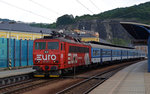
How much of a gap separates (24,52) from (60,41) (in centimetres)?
1186

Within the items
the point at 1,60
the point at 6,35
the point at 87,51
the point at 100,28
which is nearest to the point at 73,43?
the point at 87,51

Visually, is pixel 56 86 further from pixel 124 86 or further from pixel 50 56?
pixel 124 86

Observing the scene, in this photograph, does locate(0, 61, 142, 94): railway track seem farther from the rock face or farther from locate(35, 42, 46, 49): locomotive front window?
the rock face

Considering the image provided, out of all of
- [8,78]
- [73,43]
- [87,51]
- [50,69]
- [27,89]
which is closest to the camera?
[27,89]

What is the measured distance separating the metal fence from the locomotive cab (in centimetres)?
780

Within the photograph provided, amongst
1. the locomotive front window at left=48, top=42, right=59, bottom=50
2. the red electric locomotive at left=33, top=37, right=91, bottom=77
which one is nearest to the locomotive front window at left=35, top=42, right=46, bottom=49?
the red electric locomotive at left=33, top=37, right=91, bottom=77

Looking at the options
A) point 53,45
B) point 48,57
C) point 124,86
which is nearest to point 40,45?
point 53,45

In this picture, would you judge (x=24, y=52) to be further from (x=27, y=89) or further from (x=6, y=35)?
(x=6, y=35)

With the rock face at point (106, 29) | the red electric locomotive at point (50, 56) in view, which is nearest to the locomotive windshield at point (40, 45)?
the red electric locomotive at point (50, 56)

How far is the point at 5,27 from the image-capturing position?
66.1 meters

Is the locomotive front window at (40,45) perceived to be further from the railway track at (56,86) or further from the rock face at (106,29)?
the rock face at (106,29)

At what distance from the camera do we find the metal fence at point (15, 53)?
86.8 ft

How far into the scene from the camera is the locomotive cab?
757 inches

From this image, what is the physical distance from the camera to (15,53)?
2842cm
